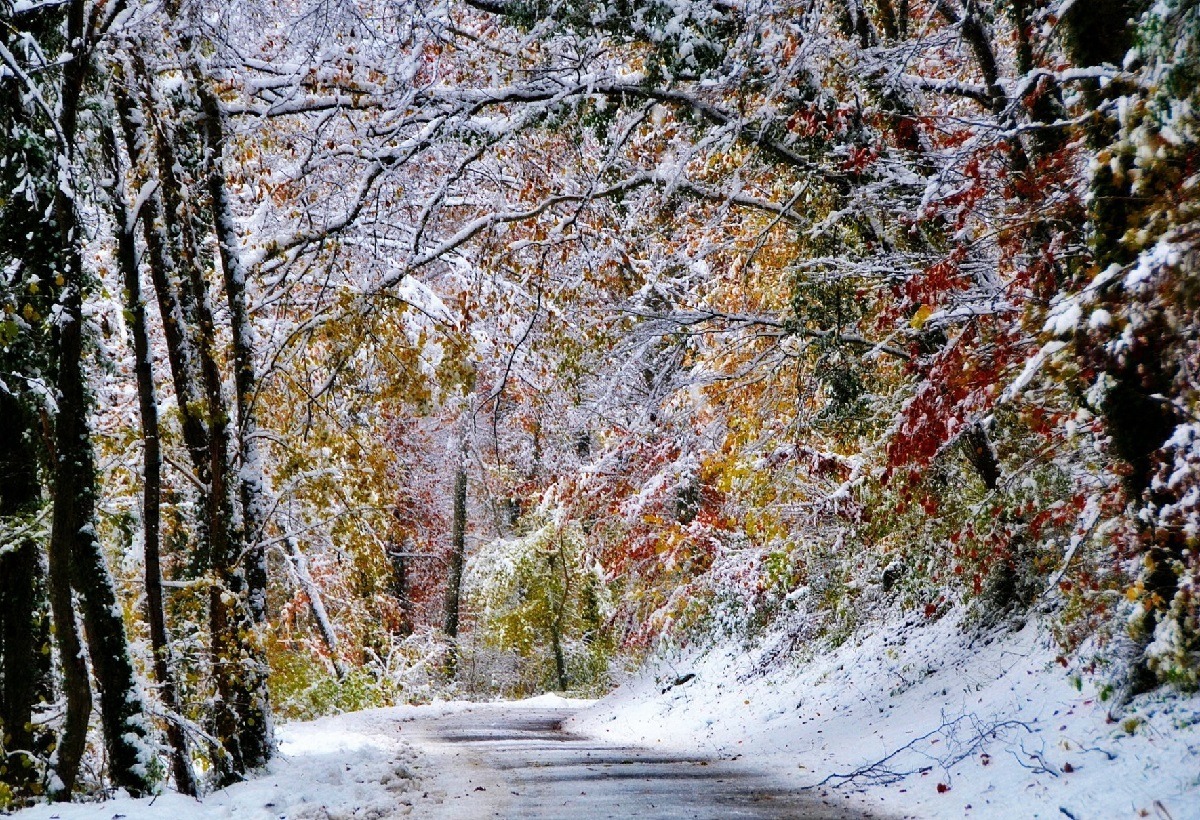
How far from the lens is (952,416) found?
29.6 ft

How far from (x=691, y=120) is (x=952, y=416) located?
4.24 m

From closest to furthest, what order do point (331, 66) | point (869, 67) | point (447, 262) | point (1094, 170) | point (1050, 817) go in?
point (1094, 170)
point (1050, 817)
point (869, 67)
point (331, 66)
point (447, 262)

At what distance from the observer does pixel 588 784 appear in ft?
30.0

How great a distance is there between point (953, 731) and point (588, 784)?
3.32m

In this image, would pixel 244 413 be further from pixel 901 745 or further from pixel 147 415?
pixel 901 745

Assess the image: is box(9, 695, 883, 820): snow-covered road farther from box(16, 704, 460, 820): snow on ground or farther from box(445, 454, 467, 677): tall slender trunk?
box(445, 454, 467, 677): tall slender trunk

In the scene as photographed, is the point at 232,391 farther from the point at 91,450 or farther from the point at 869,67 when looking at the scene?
the point at 869,67

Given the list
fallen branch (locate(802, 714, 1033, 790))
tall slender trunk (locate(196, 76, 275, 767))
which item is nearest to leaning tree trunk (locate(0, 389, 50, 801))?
tall slender trunk (locate(196, 76, 275, 767))

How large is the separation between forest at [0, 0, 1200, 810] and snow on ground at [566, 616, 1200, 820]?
383 millimetres

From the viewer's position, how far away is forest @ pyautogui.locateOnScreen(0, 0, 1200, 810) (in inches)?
287

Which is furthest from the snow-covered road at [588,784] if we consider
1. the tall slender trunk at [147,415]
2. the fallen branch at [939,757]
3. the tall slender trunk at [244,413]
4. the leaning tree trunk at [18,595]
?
the leaning tree trunk at [18,595]

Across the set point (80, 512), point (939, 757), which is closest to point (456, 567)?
point (80, 512)

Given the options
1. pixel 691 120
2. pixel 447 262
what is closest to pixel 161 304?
pixel 447 262

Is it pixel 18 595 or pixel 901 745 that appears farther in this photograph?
pixel 901 745
